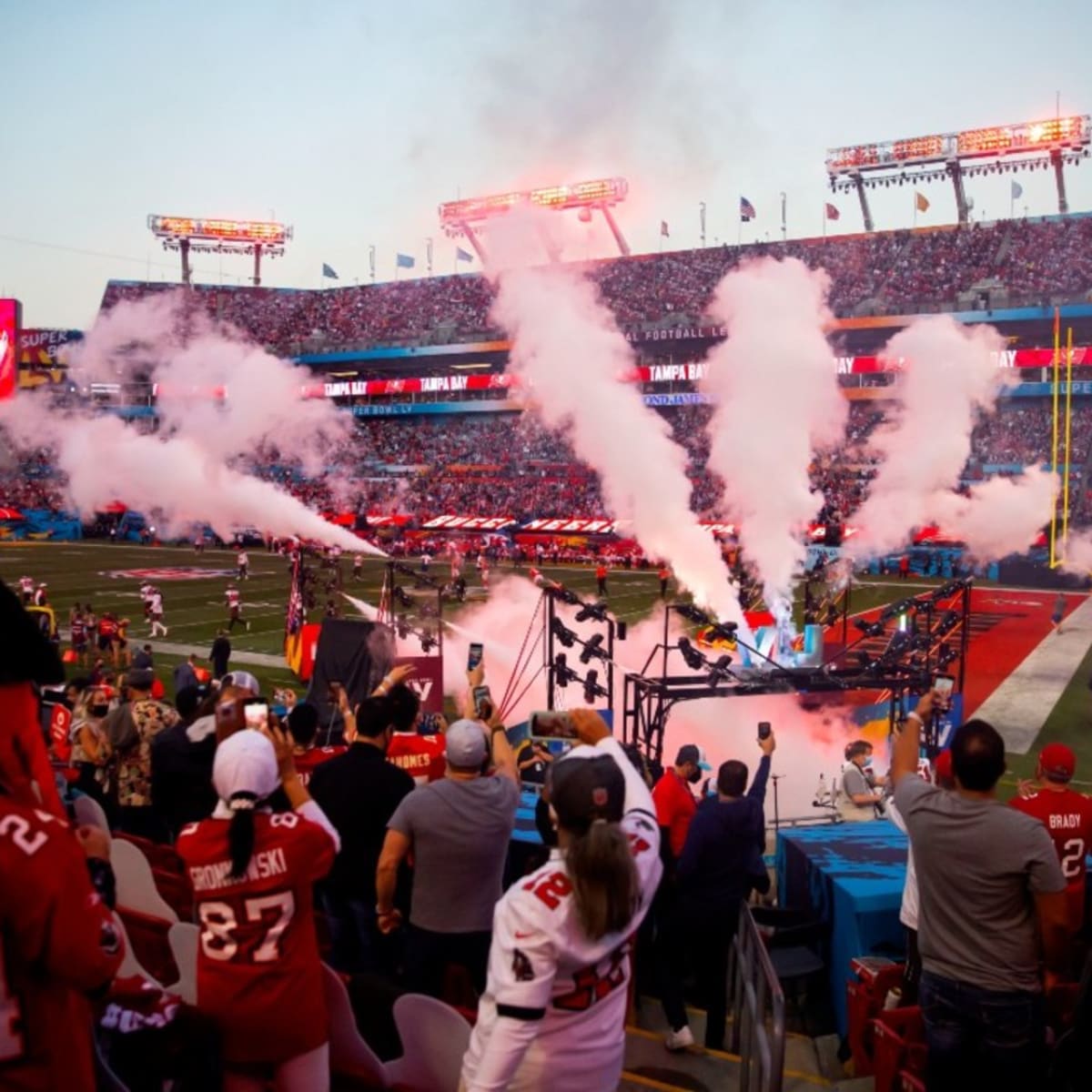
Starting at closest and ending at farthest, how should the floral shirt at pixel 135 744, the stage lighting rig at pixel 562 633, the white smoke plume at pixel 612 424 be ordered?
the floral shirt at pixel 135 744, the stage lighting rig at pixel 562 633, the white smoke plume at pixel 612 424

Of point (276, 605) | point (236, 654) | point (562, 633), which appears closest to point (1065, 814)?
point (562, 633)

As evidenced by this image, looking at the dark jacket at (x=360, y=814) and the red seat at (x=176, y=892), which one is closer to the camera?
the dark jacket at (x=360, y=814)

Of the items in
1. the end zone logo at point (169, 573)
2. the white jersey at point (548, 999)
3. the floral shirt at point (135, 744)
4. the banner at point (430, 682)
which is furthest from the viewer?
the end zone logo at point (169, 573)

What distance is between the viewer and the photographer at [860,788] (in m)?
9.10

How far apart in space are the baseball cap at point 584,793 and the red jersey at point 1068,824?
7.72 feet

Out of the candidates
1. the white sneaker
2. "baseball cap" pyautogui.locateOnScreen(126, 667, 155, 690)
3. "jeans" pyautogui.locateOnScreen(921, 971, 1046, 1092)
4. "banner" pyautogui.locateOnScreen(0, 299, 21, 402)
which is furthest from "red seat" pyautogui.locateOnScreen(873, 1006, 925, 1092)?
"banner" pyautogui.locateOnScreen(0, 299, 21, 402)

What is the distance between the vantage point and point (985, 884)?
3.52m

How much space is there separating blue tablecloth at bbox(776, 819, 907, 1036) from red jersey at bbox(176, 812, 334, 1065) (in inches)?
129

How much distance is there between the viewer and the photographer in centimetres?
910

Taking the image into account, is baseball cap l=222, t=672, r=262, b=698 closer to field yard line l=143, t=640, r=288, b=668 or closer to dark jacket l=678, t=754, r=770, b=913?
dark jacket l=678, t=754, r=770, b=913

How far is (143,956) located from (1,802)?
287cm

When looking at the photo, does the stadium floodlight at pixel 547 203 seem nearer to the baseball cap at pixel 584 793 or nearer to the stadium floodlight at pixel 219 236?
the stadium floodlight at pixel 219 236

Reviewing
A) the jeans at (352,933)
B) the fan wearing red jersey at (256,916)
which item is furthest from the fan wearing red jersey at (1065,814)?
the fan wearing red jersey at (256,916)

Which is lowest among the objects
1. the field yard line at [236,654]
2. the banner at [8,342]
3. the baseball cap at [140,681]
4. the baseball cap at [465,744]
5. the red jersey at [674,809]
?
the field yard line at [236,654]
